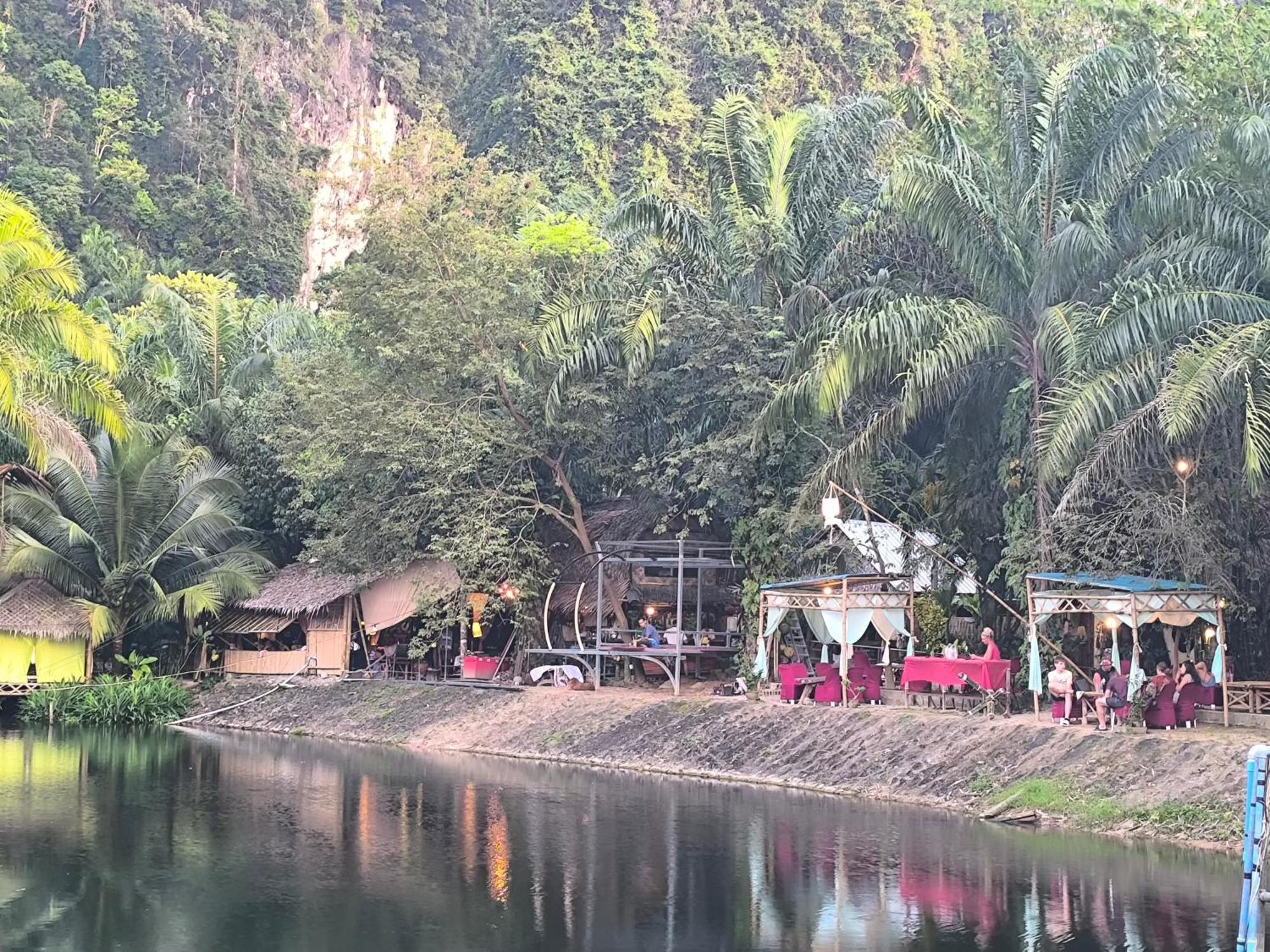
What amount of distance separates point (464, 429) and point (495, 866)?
15729mm

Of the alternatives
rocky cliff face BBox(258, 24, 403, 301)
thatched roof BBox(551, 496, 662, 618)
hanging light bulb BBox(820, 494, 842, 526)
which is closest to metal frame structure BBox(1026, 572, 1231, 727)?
hanging light bulb BBox(820, 494, 842, 526)

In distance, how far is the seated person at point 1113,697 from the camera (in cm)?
1906

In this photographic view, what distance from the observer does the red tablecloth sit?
21641mm

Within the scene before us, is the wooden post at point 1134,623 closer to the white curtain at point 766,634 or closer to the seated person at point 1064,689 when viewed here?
the seated person at point 1064,689

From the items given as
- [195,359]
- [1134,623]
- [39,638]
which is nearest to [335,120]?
[195,359]

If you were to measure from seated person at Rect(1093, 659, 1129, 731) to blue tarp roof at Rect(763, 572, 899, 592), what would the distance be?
4.70m

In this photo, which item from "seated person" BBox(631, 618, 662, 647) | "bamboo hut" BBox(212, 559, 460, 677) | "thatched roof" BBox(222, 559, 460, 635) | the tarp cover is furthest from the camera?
"bamboo hut" BBox(212, 559, 460, 677)

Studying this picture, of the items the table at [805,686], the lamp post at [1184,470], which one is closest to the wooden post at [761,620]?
the table at [805,686]

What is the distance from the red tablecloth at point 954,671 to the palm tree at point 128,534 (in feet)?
55.5

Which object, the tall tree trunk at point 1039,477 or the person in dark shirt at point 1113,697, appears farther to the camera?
the tall tree trunk at point 1039,477

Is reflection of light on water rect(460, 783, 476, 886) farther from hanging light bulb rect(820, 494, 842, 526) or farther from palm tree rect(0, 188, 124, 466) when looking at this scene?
palm tree rect(0, 188, 124, 466)

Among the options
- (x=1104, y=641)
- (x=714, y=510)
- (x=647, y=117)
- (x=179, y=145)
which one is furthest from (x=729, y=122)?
(x=179, y=145)

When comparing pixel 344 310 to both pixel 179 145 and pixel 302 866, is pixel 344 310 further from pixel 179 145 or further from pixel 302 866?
pixel 179 145

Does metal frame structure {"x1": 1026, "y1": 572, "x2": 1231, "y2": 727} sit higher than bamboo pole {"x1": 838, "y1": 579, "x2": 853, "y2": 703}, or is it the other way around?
metal frame structure {"x1": 1026, "y1": 572, "x2": 1231, "y2": 727}
